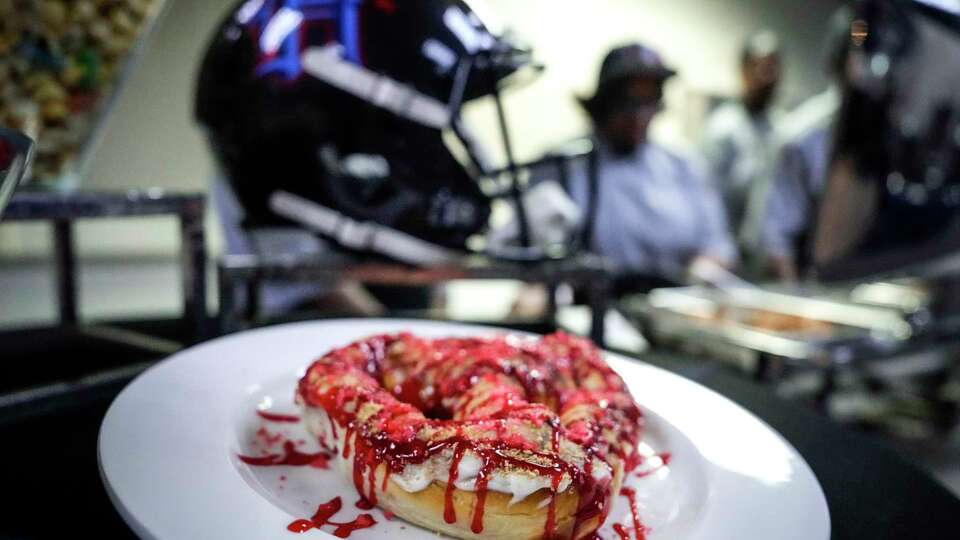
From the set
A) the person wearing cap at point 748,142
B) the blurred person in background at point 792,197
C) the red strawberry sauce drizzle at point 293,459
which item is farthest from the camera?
the person wearing cap at point 748,142

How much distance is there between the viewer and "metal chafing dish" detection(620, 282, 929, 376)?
3.95 ft

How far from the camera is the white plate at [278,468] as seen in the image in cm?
30

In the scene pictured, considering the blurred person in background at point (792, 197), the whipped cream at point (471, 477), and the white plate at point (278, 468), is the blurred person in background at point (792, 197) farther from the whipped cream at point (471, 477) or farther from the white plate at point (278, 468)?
the whipped cream at point (471, 477)

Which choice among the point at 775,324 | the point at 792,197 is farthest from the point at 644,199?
the point at 775,324

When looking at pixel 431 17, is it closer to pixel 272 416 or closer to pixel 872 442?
pixel 272 416

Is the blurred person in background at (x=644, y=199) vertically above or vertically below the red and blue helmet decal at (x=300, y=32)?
below

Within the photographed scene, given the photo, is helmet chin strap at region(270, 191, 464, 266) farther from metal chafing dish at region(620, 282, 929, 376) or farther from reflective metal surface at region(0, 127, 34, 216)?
metal chafing dish at region(620, 282, 929, 376)

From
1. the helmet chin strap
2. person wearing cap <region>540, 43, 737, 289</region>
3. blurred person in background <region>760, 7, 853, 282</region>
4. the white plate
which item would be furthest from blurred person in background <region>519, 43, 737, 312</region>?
the white plate

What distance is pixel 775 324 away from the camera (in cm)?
142

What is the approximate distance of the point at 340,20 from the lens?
690 millimetres

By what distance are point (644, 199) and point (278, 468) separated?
7.05 feet

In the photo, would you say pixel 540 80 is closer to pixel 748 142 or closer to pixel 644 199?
pixel 644 199

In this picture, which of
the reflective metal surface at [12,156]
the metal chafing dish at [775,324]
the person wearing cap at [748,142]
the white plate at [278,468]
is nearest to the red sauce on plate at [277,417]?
the white plate at [278,468]

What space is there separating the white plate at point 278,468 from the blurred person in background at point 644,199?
4.97ft
